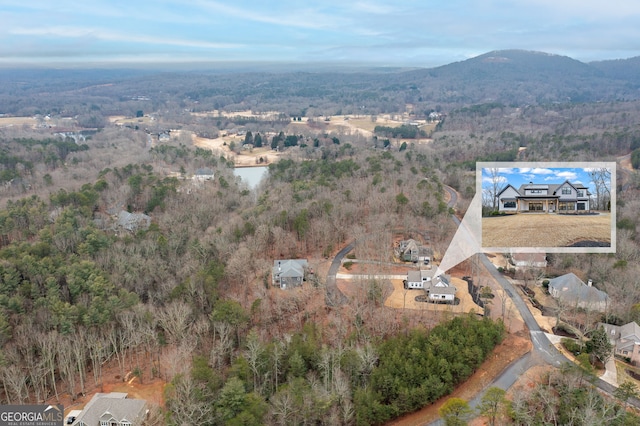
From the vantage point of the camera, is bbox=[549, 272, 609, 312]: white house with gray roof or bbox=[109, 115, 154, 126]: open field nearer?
bbox=[549, 272, 609, 312]: white house with gray roof

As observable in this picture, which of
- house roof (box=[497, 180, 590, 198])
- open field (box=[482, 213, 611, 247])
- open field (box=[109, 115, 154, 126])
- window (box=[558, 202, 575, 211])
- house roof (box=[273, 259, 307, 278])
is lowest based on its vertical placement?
house roof (box=[273, 259, 307, 278])

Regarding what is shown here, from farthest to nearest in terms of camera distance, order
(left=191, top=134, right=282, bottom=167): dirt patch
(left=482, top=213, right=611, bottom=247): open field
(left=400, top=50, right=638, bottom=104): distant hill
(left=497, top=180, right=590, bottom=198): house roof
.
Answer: (left=400, top=50, right=638, bottom=104): distant hill, (left=191, top=134, right=282, bottom=167): dirt patch, (left=482, top=213, right=611, bottom=247): open field, (left=497, top=180, right=590, bottom=198): house roof

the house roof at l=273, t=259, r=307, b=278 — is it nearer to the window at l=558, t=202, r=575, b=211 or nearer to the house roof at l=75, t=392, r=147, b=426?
the house roof at l=75, t=392, r=147, b=426

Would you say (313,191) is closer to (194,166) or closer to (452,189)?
(452,189)

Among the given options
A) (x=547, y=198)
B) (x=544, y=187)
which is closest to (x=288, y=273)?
(x=547, y=198)

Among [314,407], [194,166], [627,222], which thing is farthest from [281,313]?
[194,166]

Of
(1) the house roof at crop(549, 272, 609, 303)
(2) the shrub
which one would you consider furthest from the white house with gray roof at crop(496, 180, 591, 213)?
(1) the house roof at crop(549, 272, 609, 303)

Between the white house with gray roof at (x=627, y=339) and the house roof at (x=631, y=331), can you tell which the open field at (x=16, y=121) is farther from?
the house roof at (x=631, y=331)

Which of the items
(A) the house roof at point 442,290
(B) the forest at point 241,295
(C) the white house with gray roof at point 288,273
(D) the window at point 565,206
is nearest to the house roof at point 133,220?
(B) the forest at point 241,295
